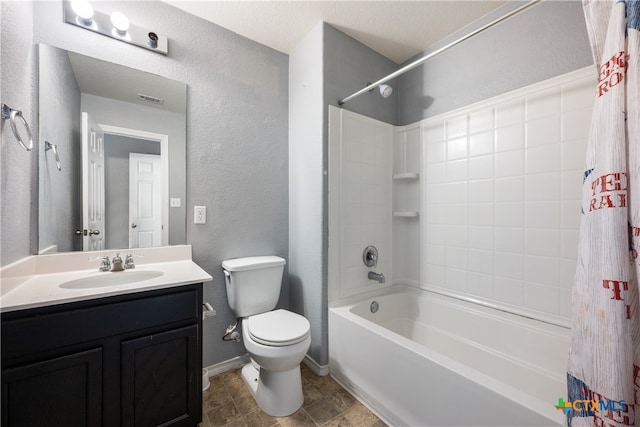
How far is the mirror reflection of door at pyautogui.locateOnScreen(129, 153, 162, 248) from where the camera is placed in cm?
155

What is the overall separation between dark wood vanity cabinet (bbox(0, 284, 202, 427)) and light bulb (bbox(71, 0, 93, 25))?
146 cm

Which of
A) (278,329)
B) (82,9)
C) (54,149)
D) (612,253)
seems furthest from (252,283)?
(82,9)

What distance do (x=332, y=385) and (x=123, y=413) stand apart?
1107mm

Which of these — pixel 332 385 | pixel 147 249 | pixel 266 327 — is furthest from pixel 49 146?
pixel 332 385

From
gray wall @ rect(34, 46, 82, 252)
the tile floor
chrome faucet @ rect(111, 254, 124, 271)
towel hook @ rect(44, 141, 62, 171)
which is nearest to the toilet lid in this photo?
the tile floor

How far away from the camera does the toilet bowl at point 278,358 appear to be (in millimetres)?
1349

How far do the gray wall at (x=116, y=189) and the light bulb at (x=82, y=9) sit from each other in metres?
0.60

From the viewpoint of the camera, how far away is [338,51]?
1.84 metres

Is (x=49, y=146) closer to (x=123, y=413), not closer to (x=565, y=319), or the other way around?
(x=123, y=413)

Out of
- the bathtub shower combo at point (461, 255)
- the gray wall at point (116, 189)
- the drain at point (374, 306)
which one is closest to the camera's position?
the bathtub shower combo at point (461, 255)

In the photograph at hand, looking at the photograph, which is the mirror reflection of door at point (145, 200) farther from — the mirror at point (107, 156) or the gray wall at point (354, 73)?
the gray wall at point (354, 73)

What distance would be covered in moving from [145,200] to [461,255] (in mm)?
2110

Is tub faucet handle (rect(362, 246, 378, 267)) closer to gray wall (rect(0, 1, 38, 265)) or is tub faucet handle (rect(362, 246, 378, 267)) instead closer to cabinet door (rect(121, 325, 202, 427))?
cabinet door (rect(121, 325, 202, 427))

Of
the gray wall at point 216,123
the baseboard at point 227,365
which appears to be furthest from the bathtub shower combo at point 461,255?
the baseboard at point 227,365
